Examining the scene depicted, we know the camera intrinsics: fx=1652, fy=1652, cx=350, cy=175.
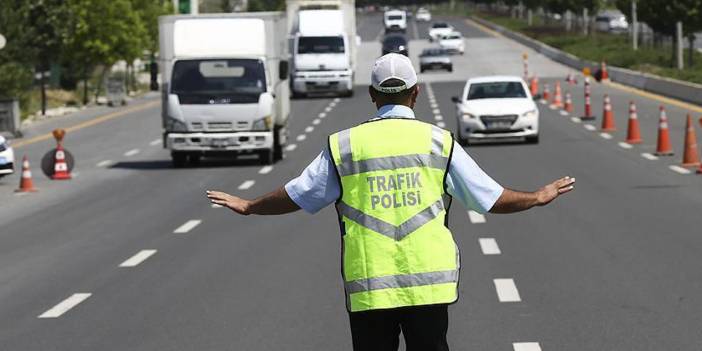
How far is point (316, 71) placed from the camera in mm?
54938

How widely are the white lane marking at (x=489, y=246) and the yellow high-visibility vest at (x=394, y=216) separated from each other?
30.9ft

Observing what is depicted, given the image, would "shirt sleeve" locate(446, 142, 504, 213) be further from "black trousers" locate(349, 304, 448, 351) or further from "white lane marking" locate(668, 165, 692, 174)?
"white lane marking" locate(668, 165, 692, 174)

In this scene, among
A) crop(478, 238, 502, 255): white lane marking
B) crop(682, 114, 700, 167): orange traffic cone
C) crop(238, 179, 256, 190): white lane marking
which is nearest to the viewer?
crop(478, 238, 502, 255): white lane marking

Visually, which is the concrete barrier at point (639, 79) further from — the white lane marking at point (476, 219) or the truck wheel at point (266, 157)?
the white lane marking at point (476, 219)

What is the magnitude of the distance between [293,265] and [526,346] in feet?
15.7

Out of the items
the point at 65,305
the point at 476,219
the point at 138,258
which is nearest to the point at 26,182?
the point at 476,219

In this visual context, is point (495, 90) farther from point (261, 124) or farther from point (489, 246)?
point (489, 246)

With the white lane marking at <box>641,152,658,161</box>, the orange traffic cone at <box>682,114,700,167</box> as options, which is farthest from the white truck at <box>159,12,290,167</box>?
the orange traffic cone at <box>682,114,700,167</box>

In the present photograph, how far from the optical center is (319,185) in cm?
582

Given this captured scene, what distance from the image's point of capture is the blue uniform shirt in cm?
581

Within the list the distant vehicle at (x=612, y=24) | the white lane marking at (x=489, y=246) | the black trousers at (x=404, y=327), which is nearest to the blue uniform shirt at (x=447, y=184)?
the black trousers at (x=404, y=327)

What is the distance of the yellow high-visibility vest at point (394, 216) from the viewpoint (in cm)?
567

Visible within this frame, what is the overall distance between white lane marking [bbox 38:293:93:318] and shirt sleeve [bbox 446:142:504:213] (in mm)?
6616

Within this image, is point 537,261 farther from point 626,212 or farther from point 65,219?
point 65,219
